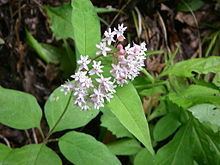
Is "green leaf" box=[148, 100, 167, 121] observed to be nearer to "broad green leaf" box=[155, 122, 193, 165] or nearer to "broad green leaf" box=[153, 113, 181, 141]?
"broad green leaf" box=[153, 113, 181, 141]

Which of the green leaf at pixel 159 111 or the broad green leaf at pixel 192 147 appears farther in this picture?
the green leaf at pixel 159 111

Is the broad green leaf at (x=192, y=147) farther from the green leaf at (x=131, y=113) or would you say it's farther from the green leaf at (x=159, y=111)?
the green leaf at (x=131, y=113)

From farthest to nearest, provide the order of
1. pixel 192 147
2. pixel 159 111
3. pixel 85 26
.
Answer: pixel 159 111
pixel 192 147
pixel 85 26

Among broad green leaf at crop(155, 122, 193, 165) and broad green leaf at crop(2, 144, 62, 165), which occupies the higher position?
broad green leaf at crop(2, 144, 62, 165)

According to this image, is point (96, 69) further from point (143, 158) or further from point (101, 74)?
point (143, 158)

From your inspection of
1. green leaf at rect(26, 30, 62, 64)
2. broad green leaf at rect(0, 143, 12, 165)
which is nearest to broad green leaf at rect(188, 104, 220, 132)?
broad green leaf at rect(0, 143, 12, 165)

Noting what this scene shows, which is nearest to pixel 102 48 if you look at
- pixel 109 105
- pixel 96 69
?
pixel 96 69

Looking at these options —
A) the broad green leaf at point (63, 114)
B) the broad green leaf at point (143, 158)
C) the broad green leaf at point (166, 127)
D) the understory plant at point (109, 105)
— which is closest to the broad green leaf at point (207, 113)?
the understory plant at point (109, 105)
